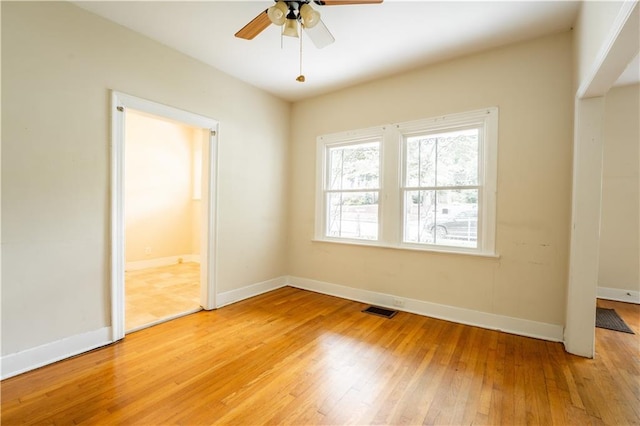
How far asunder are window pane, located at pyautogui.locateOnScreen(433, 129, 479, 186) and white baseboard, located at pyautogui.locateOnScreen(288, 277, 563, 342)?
143 cm

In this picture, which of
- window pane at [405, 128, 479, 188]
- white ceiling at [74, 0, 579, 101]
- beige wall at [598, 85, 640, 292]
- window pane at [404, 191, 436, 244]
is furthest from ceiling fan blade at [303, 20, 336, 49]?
beige wall at [598, 85, 640, 292]

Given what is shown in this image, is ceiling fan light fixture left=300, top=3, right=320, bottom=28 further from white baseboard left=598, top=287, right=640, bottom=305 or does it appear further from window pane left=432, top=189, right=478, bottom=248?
white baseboard left=598, top=287, right=640, bottom=305

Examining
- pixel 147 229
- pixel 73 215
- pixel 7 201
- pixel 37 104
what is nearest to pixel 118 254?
pixel 73 215

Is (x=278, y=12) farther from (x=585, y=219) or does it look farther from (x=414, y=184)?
(x=585, y=219)

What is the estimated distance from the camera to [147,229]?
5.56 meters

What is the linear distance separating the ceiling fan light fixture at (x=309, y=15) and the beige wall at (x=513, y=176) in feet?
6.19

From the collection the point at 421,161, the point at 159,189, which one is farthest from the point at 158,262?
the point at 421,161

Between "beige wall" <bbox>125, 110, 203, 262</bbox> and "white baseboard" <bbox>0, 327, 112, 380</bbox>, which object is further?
"beige wall" <bbox>125, 110, 203, 262</bbox>

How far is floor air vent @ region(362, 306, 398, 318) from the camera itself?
329cm

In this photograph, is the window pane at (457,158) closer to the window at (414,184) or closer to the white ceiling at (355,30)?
the window at (414,184)

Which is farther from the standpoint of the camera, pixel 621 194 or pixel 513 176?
pixel 621 194

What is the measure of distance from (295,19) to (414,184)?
7.26 ft

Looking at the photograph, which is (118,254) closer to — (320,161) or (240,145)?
(240,145)

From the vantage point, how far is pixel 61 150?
2.29 m
